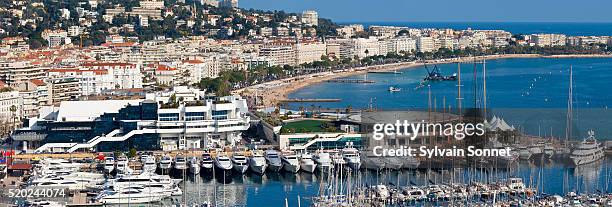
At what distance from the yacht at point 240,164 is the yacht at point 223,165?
0.23 feet

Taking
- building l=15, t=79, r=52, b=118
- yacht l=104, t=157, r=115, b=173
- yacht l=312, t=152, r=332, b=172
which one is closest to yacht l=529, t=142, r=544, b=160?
yacht l=312, t=152, r=332, b=172

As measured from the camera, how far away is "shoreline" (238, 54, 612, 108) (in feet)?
110

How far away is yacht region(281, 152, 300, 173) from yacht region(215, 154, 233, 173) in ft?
2.46

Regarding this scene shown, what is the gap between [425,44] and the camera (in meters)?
59.1

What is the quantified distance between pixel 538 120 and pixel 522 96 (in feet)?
48.2

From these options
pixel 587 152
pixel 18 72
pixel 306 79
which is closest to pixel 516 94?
pixel 306 79

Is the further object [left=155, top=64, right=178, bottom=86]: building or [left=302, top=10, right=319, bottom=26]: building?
[left=302, top=10, right=319, bottom=26]: building

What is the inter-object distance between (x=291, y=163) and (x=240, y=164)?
0.71 meters

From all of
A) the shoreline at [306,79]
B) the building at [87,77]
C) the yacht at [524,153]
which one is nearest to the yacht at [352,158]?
the yacht at [524,153]

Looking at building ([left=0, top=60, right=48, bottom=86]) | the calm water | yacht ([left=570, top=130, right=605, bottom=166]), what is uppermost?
building ([left=0, top=60, right=48, bottom=86])

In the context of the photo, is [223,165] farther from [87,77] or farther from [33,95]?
[87,77]

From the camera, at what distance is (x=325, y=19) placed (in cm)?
7406

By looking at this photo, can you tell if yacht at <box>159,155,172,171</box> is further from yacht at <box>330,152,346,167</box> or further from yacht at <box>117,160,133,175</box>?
yacht at <box>330,152,346,167</box>

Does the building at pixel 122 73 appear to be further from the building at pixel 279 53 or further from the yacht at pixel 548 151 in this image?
the yacht at pixel 548 151
